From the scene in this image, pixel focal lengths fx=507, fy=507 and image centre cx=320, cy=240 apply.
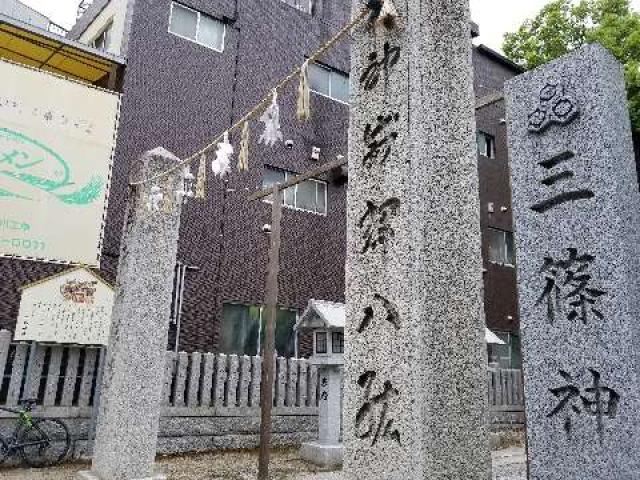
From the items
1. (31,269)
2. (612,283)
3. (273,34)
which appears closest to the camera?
(612,283)

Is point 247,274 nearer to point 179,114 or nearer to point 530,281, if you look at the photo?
point 179,114

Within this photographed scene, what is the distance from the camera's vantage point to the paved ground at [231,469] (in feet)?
22.1

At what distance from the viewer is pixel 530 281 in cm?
517

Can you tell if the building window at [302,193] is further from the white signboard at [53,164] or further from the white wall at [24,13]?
the white wall at [24,13]

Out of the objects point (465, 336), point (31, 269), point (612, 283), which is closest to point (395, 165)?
point (465, 336)

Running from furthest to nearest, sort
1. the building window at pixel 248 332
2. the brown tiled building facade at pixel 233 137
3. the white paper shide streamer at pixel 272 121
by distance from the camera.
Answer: the building window at pixel 248 332 → the brown tiled building facade at pixel 233 137 → the white paper shide streamer at pixel 272 121

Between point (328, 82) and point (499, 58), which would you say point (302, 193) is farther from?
point (499, 58)

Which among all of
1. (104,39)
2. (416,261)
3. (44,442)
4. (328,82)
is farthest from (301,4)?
(416,261)

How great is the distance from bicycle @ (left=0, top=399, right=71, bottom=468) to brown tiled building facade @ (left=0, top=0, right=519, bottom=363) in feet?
14.1

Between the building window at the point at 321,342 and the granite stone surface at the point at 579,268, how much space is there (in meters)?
4.37

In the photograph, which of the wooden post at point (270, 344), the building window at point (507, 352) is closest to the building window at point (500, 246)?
the building window at point (507, 352)

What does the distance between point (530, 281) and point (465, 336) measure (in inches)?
93.3

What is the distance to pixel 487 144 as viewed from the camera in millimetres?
20422

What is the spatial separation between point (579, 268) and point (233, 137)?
37.3ft
